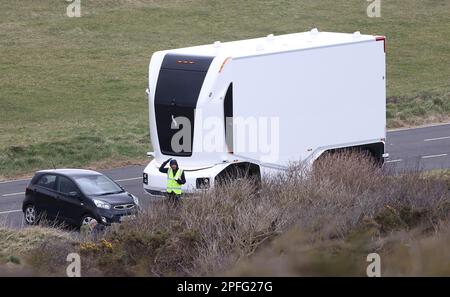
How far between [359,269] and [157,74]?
13.8 meters

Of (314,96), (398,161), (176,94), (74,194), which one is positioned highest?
(176,94)

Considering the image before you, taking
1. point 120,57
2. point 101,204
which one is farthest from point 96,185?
point 120,57

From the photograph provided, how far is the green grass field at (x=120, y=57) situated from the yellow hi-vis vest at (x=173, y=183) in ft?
35.9

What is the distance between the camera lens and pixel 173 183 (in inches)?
787

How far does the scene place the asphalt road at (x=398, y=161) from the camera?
2414cm

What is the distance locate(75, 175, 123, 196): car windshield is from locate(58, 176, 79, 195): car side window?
0.41 ft

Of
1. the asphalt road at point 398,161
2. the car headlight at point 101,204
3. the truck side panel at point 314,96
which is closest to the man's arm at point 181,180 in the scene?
the truck side panel at point 314,96

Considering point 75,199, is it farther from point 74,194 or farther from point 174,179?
point 174,179

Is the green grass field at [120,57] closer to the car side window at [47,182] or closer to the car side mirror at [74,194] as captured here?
the car side window at [47,182]

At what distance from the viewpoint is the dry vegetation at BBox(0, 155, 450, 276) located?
40.4 feet

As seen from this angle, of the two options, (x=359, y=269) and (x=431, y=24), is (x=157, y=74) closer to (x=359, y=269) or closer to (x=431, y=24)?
(x=359, y=269)

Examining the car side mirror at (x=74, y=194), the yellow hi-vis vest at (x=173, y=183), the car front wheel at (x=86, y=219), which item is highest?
the yellow hi-vis vest at (x=173, y=183)

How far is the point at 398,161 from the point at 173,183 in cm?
883
